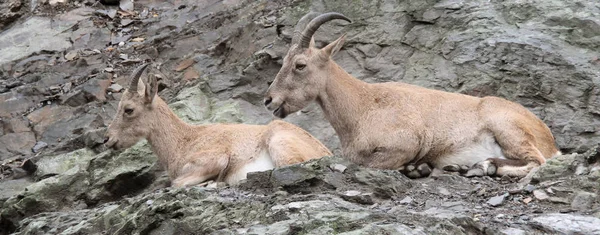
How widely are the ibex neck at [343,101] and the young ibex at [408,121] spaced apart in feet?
0.04

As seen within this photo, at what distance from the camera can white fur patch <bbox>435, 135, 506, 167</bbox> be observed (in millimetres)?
11766

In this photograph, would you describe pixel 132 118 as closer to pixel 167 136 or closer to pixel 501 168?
pixel 167 136

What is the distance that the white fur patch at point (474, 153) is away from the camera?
11766 millimetres

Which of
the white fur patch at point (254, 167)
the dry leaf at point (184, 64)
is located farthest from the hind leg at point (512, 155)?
the dry leaf at point (184, 64)

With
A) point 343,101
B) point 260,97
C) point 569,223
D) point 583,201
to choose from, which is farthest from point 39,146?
point 569,223

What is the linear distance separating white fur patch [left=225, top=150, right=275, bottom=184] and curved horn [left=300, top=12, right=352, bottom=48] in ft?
5.11

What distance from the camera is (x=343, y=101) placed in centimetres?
1223

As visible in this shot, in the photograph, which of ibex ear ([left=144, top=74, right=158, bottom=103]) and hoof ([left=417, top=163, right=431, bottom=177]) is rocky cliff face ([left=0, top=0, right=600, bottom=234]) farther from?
ibex ear ([left=144, top=74, right=158, bottom=103])

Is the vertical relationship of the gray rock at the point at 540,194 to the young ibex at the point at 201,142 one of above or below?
above

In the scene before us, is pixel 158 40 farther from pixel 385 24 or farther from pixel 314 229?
pixel 314 229

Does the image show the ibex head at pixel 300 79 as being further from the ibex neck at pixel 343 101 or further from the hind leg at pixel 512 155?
the hind leg at pixel 512 155

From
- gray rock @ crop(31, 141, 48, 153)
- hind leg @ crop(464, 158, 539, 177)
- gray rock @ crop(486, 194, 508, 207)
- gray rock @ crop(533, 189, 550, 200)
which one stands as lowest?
gray rock @ crop(31, 141, 48, 153)

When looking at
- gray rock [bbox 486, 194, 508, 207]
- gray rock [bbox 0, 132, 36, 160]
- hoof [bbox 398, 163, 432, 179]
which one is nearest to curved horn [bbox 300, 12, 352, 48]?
hoof [bbox 398, 163, 432, 179]

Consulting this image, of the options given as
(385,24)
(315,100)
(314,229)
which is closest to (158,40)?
(385,24)
